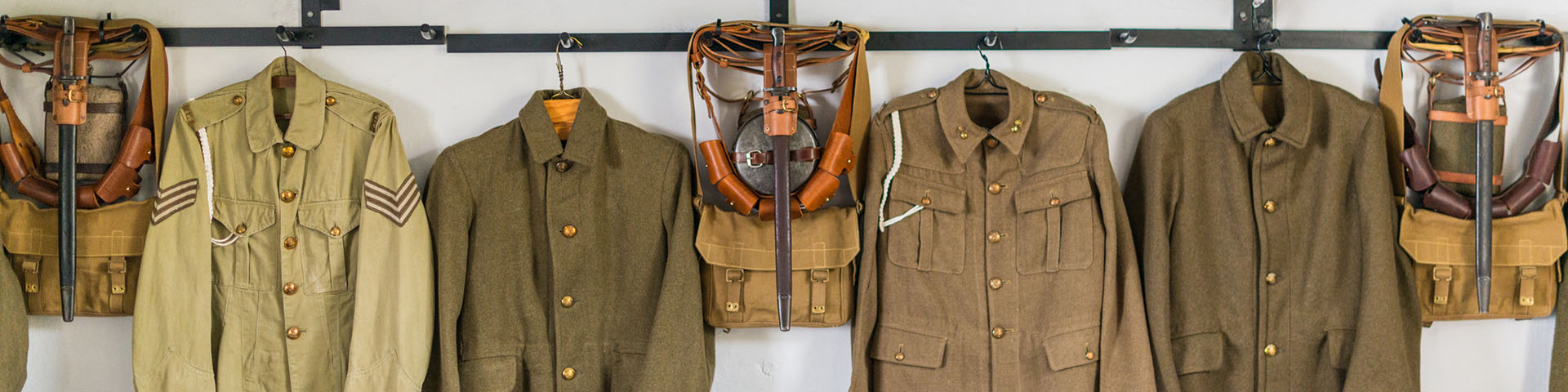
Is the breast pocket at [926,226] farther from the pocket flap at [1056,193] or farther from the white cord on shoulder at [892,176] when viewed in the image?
the pocket flap at [1056,193]

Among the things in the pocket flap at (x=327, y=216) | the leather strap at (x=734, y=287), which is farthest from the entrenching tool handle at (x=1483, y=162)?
the pocket flap at (x=327, y=216)

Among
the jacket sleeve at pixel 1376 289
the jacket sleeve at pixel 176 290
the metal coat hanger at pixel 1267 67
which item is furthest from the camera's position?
the metal coat hanger at pixel 1267 67

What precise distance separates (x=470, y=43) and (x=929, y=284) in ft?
5.26

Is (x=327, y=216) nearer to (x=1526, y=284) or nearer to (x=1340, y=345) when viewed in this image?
(x=1340, y=345)

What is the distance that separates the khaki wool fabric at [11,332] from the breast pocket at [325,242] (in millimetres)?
843

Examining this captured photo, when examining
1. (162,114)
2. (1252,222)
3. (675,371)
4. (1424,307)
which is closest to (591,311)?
(675,371)

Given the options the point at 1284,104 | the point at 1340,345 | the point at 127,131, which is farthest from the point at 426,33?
the point at 1340,345

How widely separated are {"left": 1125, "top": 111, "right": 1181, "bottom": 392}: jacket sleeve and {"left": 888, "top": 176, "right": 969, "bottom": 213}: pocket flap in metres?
0.52

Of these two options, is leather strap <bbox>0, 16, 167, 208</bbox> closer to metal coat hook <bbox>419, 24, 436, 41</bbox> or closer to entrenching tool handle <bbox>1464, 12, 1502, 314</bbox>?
metal coat hook <bbox>419, 24, 436, 41</bbox>

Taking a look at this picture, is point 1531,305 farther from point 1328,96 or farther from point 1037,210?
point 1037,210

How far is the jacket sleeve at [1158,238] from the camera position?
9.78 feet

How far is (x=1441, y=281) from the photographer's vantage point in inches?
122

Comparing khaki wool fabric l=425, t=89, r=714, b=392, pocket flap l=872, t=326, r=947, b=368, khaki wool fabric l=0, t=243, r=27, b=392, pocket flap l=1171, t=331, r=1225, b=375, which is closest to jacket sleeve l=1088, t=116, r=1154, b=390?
pocket flap l=1171, t=331, r=1225, b=375

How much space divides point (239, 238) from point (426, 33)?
0.81m
